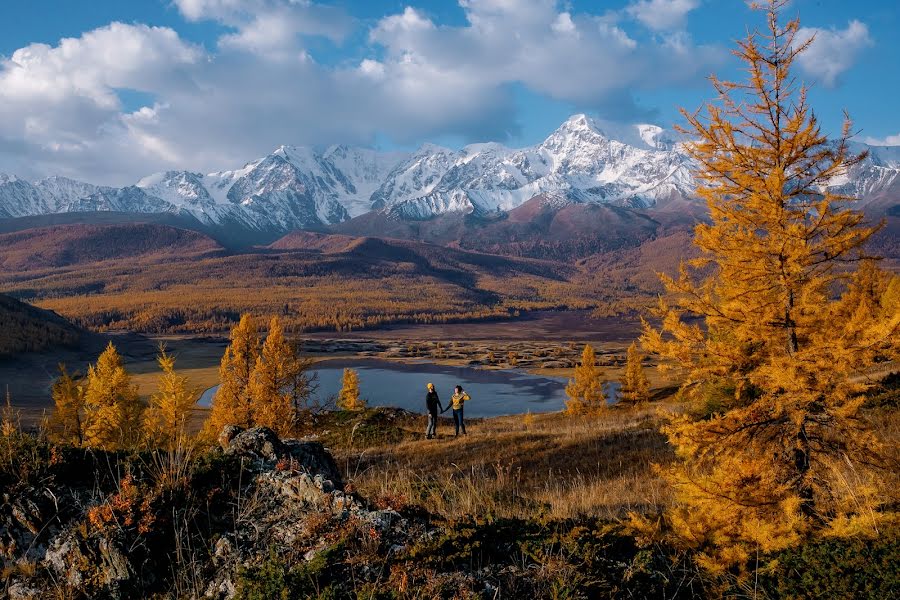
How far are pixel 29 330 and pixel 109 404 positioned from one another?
366 ft

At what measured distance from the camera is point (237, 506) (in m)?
5.34

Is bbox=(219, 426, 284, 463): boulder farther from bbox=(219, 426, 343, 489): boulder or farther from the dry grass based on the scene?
the dry grass

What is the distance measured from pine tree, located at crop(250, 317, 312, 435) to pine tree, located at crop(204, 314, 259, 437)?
717 mm

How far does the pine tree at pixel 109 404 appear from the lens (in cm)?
3003

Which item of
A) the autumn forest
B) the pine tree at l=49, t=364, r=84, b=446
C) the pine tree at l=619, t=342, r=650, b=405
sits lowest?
the pine tree at l=619, t=342, r=650, b=405

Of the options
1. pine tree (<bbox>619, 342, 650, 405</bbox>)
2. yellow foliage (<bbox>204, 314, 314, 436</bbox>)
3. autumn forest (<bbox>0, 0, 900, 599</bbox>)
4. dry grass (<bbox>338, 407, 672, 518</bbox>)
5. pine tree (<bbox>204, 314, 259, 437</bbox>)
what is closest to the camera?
autumn forest (<bbox>0, 0, 900, 599</bbox>)

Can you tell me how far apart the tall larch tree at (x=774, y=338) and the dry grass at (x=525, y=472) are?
5.02 ft

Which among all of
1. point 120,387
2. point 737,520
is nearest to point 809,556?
point 737,520

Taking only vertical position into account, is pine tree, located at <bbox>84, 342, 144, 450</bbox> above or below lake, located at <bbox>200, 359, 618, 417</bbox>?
above

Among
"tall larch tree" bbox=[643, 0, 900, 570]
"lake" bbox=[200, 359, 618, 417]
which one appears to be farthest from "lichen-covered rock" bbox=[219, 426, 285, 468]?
"lake" bbox=[200, 359, 618, 417]

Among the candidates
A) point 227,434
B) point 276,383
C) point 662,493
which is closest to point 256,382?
point 276,383

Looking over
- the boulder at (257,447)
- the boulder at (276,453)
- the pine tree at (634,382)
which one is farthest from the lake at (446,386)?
the boulder at (257,447)

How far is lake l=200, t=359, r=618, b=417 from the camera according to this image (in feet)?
266

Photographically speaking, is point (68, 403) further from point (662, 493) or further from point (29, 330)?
point (29, 330)
